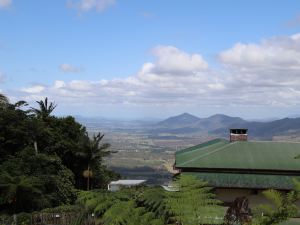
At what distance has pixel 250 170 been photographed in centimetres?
2253

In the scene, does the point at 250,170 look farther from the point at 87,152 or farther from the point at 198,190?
the point at 87,152

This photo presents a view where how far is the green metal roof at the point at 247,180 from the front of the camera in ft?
70.9

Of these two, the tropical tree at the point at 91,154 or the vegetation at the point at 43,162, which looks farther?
the tropical tree at the point at 91,154

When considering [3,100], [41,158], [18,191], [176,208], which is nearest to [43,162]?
[41,158]

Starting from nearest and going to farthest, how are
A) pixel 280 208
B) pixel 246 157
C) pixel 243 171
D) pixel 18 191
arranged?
pixel 280 208 < pixel 243 171 < pixel 246 157 < pixel 18 191

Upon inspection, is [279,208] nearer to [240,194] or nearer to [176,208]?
[176,208]

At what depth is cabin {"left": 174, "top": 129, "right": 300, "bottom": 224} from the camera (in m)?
21.8

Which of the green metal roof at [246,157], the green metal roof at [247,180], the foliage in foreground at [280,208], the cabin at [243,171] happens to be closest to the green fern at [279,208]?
the foliage in foreground at [280,208]

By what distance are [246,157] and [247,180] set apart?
190 centimetres

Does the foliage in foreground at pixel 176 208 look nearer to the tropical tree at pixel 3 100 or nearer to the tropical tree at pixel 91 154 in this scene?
the tropical tree at pixel 3 100

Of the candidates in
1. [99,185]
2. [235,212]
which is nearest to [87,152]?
[99,185]

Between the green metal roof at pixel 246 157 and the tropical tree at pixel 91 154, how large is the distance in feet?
60.2

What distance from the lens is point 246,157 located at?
2367 centimetres

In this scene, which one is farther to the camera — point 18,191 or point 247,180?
point 18,191
